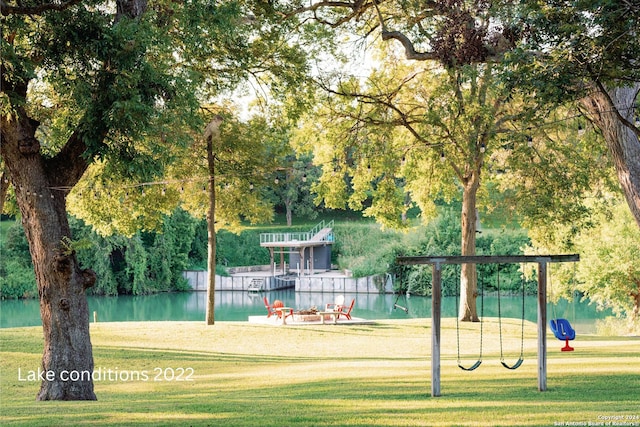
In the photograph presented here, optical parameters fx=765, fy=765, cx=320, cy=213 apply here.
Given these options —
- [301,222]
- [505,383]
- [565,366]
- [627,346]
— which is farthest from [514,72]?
[301,222]

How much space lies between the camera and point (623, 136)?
1023 cm

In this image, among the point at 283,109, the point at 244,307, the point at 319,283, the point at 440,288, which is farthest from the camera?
the point at 319,283

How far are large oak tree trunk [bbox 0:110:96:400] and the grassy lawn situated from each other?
0.59 meters

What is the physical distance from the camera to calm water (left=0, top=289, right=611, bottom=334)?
1241 inches

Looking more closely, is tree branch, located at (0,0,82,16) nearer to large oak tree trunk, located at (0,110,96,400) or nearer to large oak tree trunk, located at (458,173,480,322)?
large oak tree trunk, located at (0,110,96,400)

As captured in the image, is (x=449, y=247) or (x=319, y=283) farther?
(x=319, y=283)

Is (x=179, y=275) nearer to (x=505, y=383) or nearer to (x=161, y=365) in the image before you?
(x=161, y=365)

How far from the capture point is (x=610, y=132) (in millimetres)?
10305

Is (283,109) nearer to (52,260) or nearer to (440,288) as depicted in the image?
(52,260)

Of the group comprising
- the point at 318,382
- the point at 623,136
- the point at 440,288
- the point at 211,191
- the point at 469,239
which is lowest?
the point at 318,382

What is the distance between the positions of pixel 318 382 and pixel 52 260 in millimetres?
3838

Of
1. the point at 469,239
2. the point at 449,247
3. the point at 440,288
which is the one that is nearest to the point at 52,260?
the point at 440,288

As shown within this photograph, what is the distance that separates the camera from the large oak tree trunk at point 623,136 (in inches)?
400

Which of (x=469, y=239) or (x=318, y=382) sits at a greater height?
(x=469, y=239)
